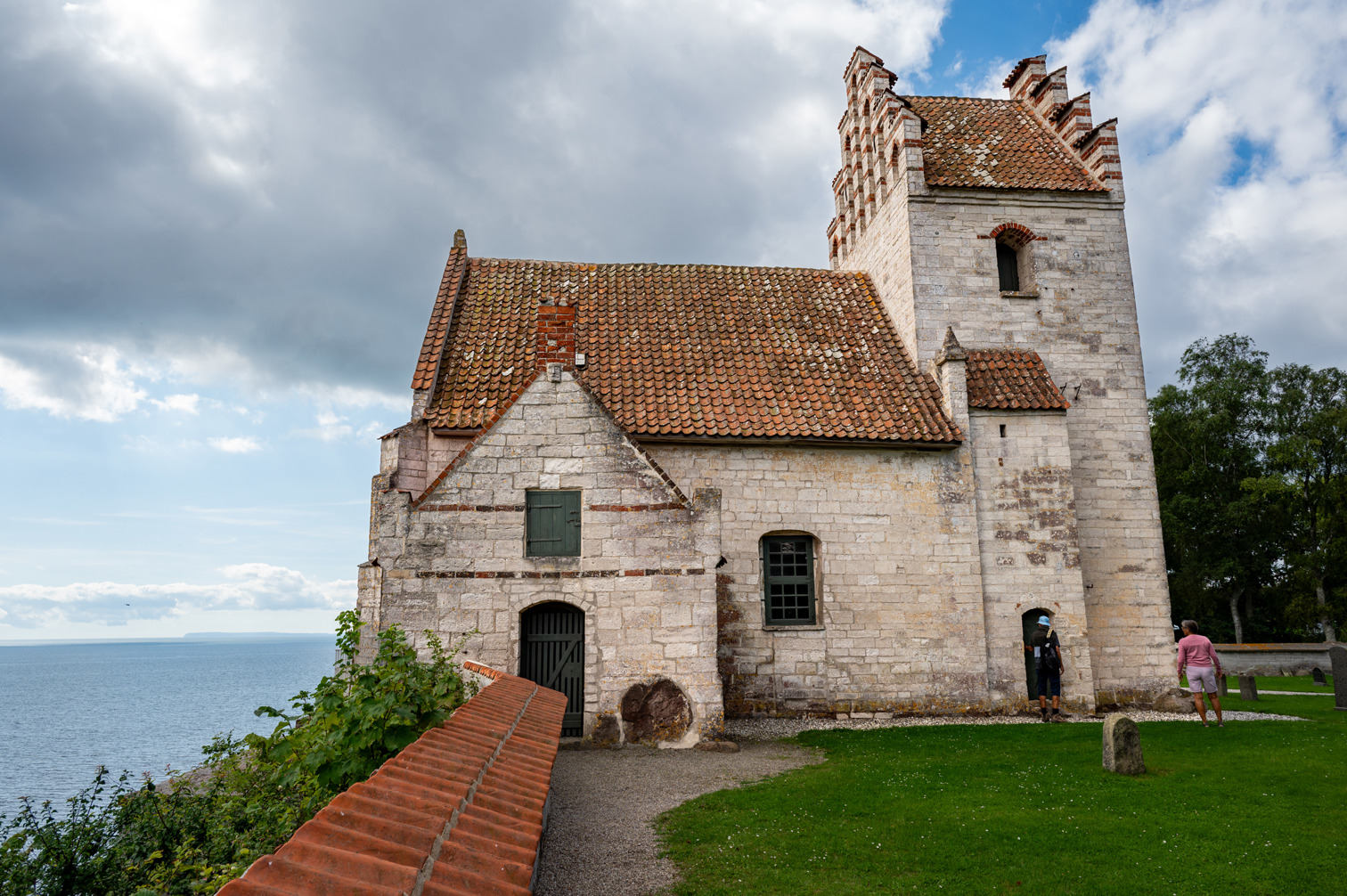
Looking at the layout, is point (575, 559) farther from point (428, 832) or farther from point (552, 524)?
point (428, 832)

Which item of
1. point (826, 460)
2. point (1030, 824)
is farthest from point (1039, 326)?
point (1030, 824)

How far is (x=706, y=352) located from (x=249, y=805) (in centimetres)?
1324

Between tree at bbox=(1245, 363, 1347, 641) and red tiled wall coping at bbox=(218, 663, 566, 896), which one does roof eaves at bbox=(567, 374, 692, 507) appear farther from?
tree at bbox=(1245, 363, 1347, 641)

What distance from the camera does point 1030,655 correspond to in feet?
50.1

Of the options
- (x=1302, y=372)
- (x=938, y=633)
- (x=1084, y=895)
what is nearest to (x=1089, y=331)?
(x=938, y=633)

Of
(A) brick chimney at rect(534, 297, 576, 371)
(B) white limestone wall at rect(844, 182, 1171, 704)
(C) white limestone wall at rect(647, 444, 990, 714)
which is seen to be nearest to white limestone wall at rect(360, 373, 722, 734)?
(A) brick chimney at rect(534, 297, 576, 371)

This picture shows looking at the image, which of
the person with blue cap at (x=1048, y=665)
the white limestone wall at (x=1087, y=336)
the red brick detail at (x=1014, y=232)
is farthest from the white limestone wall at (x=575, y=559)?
the red brick detail at (x=1014, y=232)

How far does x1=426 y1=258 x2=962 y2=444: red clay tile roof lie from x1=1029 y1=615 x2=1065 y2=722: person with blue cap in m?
4.03

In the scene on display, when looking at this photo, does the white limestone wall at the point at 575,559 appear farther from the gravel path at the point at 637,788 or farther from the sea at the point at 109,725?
the sea at the point at 109,725

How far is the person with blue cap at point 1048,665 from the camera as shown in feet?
46.7

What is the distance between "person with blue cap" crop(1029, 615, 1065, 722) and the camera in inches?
561

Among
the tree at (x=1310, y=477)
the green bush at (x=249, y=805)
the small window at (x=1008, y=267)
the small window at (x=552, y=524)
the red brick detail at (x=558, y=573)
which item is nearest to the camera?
the green bush at (x=249, y=805)

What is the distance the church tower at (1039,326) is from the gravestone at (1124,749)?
17.8ft

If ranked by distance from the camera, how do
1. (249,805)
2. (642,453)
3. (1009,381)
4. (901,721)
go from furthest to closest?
(1009,381)
(901,721)
(642,453)
(249,805)
